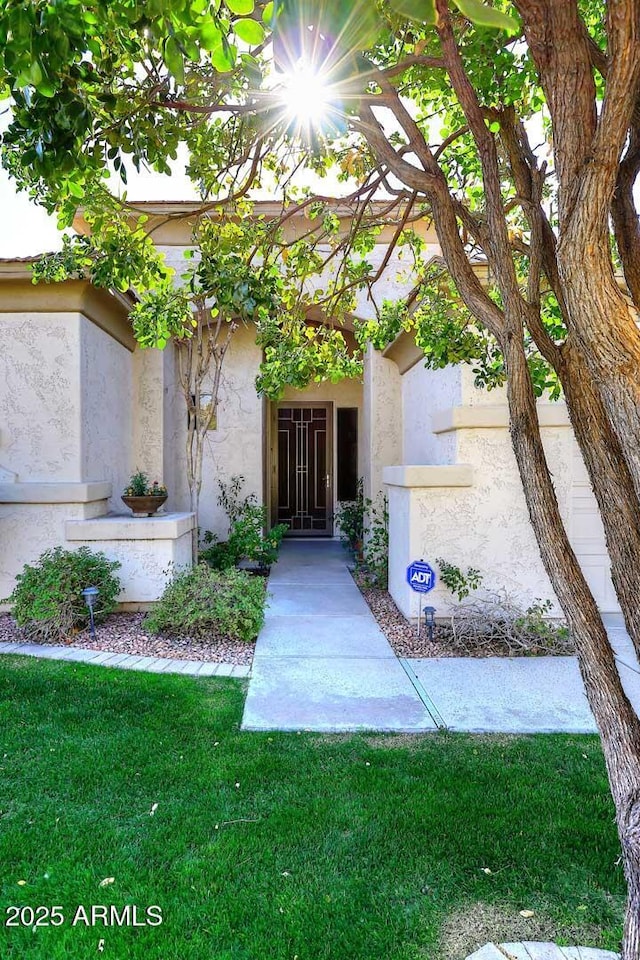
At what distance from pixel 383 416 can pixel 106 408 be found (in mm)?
4117

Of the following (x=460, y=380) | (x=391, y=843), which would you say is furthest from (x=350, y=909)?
(x=460, y=380)

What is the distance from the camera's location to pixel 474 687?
4.49 metres

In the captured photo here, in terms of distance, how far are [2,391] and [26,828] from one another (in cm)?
506

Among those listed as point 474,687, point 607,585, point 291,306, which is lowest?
point 474,687

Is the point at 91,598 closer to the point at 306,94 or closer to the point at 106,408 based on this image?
the point at 106,408

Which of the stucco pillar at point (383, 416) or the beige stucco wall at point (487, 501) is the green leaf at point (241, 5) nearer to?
the beige stucco wall at point (487, 501)

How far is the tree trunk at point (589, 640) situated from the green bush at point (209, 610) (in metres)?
→ 3.88

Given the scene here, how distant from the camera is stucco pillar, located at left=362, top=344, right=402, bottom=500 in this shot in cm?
888

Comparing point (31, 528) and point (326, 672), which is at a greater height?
point (31, 528)

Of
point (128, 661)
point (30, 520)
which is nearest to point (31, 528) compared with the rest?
point (30, 520)

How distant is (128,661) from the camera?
4.96 m

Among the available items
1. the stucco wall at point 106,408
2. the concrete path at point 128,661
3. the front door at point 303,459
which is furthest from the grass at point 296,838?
the front door at point 303,459

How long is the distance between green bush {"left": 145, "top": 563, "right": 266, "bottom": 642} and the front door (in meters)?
6.38

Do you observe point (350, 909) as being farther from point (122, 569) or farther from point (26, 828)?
point (122, 569)
